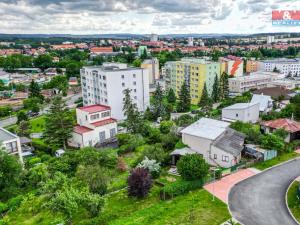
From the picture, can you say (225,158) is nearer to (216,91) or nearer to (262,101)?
(262,101)

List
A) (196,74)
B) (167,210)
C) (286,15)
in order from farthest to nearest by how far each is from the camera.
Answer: (196,74) < (286,15) < (167,210)

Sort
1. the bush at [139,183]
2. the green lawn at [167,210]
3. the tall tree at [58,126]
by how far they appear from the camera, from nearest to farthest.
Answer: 1. the green lawn at [167,210]
2. the bush at [139,183]
3. the tall tree at [58,126]

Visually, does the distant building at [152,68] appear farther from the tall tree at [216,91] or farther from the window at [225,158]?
the window at [225,158]

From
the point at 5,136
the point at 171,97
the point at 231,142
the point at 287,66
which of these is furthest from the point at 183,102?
the point at 287,66

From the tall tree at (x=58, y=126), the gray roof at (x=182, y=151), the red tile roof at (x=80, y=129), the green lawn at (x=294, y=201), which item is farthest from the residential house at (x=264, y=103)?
the tall tree at (x=58, y=126)

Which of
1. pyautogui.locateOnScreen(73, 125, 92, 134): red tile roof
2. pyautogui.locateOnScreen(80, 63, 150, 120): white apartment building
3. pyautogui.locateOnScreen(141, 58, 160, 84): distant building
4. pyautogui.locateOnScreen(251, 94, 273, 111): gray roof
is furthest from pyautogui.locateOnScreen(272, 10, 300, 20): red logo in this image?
pyautogui.locateOnScreen(141, 58, 160, 84): distant building

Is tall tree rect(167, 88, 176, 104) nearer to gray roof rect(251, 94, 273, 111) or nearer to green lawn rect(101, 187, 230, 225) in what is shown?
gray roof rect(251, 94, 273, 111)
